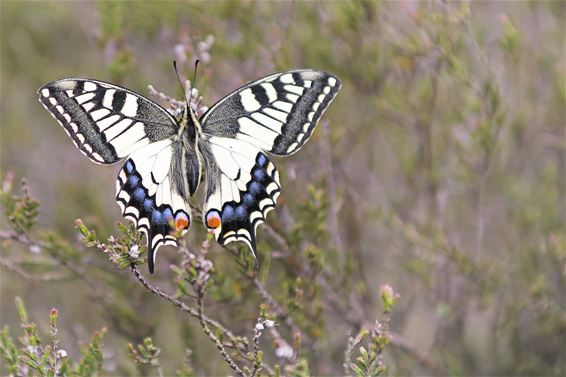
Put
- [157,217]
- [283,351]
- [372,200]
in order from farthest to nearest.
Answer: [372,200] → [157,217] → [283,351]

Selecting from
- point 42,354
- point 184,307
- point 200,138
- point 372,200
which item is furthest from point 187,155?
point 372,200

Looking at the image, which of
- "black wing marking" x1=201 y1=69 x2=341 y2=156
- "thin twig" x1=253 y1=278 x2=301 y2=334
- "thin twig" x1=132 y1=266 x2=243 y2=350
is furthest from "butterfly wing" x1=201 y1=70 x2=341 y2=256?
"thin twig" x1=132 y1=266 x2=243 y2=350

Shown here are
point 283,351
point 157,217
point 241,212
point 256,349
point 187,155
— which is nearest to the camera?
point 256,349

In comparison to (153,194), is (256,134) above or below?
above

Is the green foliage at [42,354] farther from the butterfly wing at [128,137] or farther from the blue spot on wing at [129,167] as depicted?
the blue spot on wing at [129,167]

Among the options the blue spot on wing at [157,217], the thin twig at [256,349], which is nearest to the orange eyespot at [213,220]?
the blue spot on wing at [157,217]

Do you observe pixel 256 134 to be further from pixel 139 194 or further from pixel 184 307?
pixel 184 307

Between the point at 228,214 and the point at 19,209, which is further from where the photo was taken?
the point at 19,209
